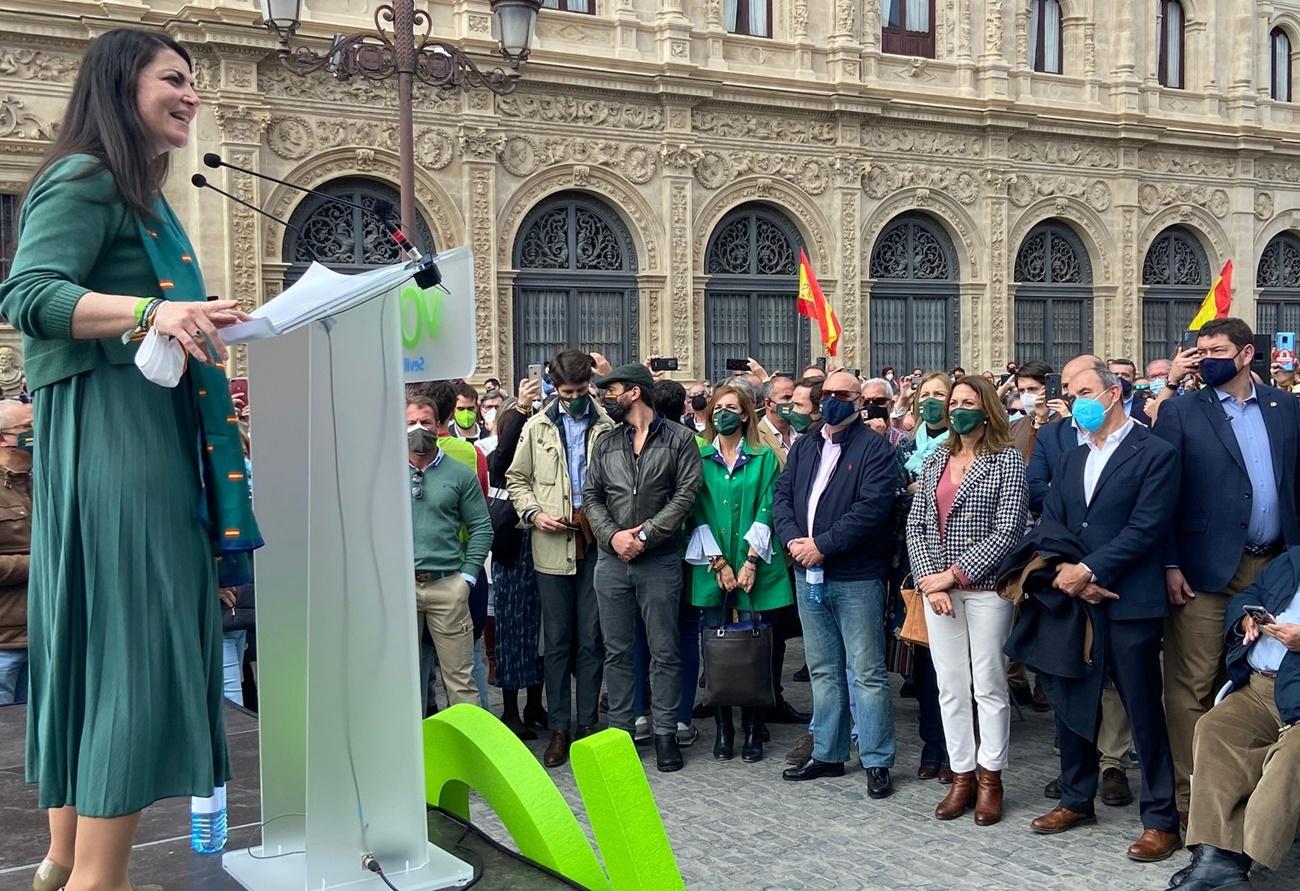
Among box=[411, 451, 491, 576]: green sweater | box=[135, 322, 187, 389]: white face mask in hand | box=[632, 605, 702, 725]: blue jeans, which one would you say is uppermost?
box=[135, 322, 187, 389]: white face mask in hand

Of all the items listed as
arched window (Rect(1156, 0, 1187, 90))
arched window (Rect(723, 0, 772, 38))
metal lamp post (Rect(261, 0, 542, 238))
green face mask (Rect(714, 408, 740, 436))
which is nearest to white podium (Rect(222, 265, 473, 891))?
green face mask (Rect(714, 408, 740, 436))

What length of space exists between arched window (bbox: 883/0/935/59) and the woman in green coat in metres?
17.5

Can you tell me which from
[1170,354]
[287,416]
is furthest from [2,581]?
[1170,354]

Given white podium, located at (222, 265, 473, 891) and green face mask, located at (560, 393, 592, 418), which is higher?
green face mask, located at (560, 393, 592, 418)

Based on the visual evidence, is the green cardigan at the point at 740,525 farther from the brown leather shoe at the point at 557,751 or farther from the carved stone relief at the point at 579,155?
the carved stone relief at the point at 579,155

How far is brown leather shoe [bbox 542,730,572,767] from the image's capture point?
6953 mm

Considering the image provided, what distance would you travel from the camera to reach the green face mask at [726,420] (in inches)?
277

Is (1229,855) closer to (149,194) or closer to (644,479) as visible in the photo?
(644,479)

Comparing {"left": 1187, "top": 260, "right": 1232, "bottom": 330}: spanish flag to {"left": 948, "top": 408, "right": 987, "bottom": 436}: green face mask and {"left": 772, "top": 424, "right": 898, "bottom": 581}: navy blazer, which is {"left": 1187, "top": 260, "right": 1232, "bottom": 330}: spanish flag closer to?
{"left": 772, "top": 424, "right": 898, "bottom": 581}: navy blazer

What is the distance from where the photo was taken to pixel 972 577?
19.0 ft

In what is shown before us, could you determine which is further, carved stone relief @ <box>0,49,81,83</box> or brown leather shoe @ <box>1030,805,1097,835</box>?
carved stone relief @ <box>0,49,81,83</box>

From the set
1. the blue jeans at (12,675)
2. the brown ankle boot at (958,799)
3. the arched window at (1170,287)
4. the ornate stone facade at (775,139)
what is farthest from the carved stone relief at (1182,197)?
the blue jeans at (12,675)

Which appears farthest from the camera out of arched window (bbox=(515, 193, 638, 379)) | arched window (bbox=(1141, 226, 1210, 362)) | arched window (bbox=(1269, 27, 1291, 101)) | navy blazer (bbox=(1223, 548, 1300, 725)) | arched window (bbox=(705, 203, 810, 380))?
arched window (bbox=(1269, 27, 1291, 101))

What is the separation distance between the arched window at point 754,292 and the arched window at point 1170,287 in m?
8.13
